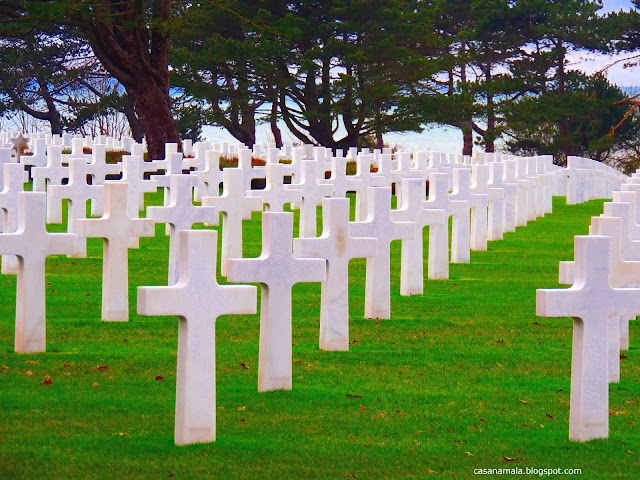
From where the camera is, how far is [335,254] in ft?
26.5

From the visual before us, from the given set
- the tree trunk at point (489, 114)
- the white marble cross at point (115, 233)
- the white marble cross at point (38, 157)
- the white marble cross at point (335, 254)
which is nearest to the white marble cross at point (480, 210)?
the white marble cross at point (115, 233)

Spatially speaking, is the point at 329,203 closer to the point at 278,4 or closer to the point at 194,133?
the point at 278,4

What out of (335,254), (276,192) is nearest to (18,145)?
(276,192)

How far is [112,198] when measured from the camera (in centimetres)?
905

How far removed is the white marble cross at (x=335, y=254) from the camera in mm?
8016

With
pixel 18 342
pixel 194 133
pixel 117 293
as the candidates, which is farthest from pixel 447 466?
pixel 194 133

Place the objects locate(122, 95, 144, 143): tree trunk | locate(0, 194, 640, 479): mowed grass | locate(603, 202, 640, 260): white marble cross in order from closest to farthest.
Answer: locate(0, 194, 640, 479): mowed grass, locate(603, 202, 640, 260): white marble cross, locate(122, 95, 144, 143): tree trunk

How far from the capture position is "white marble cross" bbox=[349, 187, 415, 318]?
9.30m

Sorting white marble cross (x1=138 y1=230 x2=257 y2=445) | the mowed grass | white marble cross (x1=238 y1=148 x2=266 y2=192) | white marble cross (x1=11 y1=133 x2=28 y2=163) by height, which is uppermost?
white marble cross (x1=11 y1=133 x2=28 y2=163)

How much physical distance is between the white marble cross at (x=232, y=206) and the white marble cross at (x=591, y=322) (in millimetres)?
6632

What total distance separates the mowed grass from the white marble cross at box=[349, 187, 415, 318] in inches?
6.8

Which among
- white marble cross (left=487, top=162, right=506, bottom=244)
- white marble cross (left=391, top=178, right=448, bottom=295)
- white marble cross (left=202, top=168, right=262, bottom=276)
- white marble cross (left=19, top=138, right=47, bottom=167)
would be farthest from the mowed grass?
white marble cross (left=19, top=138, right=47, bottom=167)

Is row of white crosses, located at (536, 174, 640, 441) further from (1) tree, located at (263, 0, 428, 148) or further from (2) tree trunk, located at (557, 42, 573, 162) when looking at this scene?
(2) tree trunk, located at (557, 42, 573, 162)

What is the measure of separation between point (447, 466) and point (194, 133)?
44.0 m
